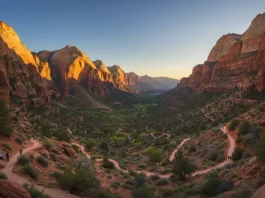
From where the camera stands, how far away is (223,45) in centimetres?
11938

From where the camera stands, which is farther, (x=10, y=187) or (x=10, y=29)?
(x=10, y=29)

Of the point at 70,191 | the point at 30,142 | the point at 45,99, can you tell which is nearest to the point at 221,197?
the point at 70,191

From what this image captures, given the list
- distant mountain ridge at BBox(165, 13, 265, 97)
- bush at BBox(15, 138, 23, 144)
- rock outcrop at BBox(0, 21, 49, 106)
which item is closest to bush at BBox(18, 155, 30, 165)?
bush at BBox(15, 138, 23, 144)

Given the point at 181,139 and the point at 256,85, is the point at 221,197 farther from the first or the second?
the point at 256,85

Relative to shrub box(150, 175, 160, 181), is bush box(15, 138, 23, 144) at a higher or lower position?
higher

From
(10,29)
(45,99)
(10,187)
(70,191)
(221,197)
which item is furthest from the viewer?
(10,29)

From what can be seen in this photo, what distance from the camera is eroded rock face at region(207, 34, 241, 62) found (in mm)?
115562

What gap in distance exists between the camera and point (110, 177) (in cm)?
2309

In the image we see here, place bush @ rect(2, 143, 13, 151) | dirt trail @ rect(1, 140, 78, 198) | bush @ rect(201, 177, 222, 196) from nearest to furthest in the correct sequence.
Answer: dirt trail @ rect(1, 140, 78, 198), bush @ rect(201, 177, 222, 196), bush @ rect(2, 143, 13, 151)

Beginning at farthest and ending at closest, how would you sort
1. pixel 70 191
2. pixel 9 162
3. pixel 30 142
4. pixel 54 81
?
pixel 54 81 → pixel 30 142 → pixel 9 162 → pixel 70 191

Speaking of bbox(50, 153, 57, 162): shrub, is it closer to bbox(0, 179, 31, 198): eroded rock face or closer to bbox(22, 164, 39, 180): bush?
bbox(22, 164, 39, 180): bush

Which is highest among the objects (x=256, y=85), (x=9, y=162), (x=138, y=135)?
(x=256, y=85)

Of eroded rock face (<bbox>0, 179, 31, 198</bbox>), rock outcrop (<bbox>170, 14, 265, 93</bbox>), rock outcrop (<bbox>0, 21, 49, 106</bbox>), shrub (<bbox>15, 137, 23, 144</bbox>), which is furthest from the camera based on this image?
rock outcrop (<bbox>170, 14, 265, 93</bbox>)

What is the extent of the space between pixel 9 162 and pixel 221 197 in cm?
1439
